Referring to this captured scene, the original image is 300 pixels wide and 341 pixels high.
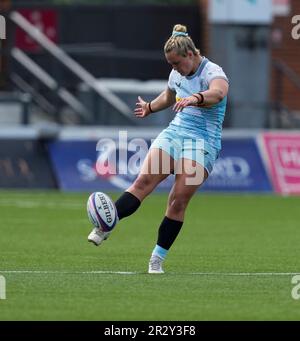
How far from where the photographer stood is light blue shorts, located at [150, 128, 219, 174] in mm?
12523

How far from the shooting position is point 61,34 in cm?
3191

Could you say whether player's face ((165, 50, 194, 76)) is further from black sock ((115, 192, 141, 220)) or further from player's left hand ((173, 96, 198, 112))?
black sock ((115, 192, 141, 220))

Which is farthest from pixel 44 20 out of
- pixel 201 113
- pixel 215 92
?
pixel 215 92

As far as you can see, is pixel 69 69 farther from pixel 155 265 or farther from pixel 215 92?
pixel 215 92

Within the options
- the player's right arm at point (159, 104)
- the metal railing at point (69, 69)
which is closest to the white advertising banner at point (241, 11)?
the metal railing at point (69, 69)

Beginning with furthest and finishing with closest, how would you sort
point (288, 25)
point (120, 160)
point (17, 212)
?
1. point (288, 25)
2. point (120, 160)
3. point (17, 212)

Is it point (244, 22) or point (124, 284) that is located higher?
point (244, 22)

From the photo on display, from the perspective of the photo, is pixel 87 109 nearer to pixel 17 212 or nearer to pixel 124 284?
pixel 17 212

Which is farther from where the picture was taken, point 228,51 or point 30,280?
point 228,51

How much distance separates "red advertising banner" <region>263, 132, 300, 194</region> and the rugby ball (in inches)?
543

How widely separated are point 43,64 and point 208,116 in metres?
16.8

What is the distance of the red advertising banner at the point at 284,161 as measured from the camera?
Result: 25.8 meters

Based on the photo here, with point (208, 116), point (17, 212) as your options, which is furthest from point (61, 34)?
point (208, 116)

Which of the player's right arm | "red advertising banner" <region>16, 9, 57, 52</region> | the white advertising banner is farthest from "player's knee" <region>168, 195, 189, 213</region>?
"red advertising banner" <region>16, 9, 57, 52</region>
